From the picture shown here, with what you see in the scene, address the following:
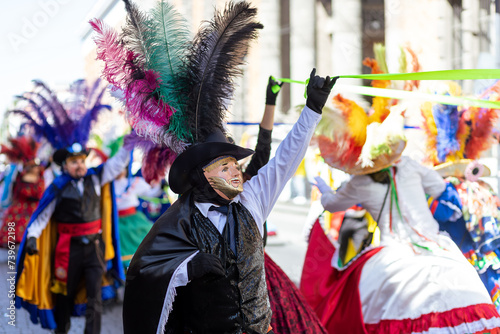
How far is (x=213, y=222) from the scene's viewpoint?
271 centimetres

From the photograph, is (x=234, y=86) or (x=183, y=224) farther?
(x=234, y=86)

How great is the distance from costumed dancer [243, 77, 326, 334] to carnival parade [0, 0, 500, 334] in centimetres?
1

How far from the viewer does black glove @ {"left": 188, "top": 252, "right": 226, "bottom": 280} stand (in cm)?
238

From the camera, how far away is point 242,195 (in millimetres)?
2934

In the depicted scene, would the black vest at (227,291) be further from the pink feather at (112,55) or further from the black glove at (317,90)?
the pink feather at (112,55)

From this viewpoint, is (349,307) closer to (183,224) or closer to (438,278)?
(438,278)

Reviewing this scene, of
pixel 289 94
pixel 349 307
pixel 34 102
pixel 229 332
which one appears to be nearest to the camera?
pixel 229 332

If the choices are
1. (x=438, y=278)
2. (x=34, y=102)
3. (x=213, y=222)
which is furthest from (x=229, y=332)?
(x=34, y=102)

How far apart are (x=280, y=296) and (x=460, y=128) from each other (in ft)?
8.29

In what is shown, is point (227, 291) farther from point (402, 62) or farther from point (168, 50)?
point (402, 62)

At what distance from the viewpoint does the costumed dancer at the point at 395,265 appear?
3.56 meters

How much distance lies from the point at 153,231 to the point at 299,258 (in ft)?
24.6

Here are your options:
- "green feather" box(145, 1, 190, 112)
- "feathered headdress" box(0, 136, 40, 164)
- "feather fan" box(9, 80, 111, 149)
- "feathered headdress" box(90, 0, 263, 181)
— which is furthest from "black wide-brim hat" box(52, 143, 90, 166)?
"feathered headdress" box(0, 136, 40, 164)

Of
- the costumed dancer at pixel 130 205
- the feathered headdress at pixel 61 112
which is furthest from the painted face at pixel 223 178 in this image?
the costumed dancer at pixel 130 205
